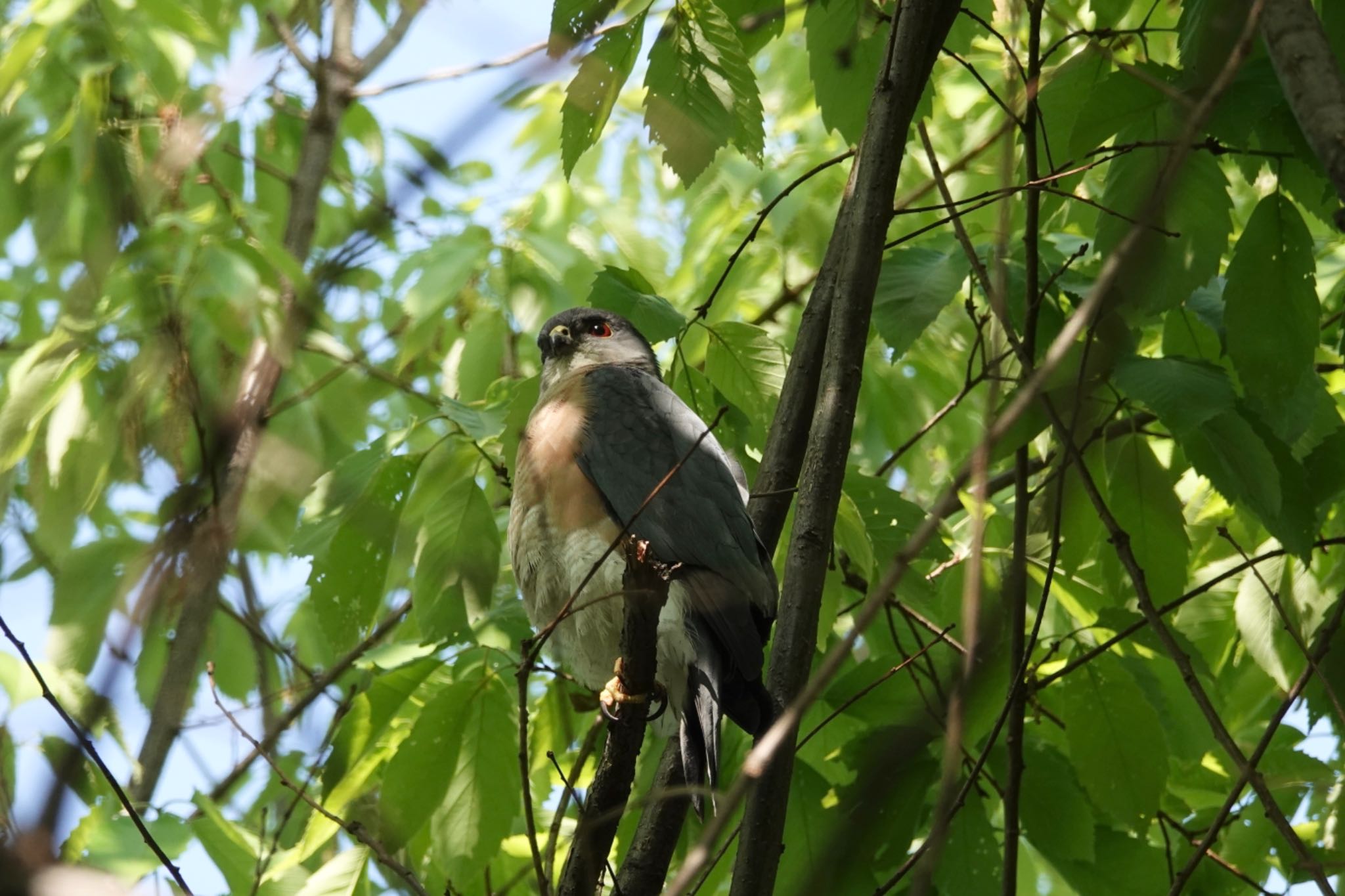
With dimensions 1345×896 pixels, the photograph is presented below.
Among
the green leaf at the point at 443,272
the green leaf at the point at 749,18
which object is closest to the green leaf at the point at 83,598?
the green leaf at the point at 443,272

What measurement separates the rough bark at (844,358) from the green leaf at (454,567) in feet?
2.97

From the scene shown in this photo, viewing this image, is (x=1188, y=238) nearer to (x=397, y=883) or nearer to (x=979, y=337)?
(x=979, y=337)

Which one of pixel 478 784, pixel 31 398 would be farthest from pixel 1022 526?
pixel 31 398

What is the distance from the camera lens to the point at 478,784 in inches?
116

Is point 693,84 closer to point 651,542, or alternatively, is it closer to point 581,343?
point 651,542

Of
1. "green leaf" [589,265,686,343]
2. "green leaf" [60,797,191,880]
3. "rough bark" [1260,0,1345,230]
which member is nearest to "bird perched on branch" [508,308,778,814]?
"green leaf" [589,265,686,343]

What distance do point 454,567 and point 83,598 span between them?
1.69 meters

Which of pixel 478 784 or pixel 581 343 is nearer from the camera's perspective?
pixel 478 784

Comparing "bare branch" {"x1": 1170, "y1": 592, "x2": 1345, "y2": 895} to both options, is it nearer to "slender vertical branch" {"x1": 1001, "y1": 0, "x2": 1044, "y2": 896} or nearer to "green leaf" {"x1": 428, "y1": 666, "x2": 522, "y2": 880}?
"slender vertical branch" {"x1": 1001, "y1": 0, "x2": 1044, "y2": 896}

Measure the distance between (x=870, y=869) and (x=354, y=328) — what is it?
18.2 ft

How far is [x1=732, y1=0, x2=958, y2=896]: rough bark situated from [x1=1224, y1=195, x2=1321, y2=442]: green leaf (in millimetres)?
722

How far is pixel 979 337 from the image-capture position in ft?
10.2

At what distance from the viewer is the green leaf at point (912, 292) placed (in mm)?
2943

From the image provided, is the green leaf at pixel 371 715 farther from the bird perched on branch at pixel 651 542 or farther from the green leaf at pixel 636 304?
the green leaf at pixel 636 304
